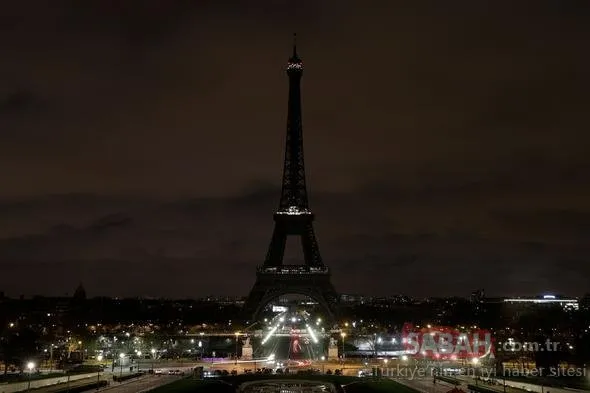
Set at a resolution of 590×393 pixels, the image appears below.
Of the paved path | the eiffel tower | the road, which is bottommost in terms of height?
the road

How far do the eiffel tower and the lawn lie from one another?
58.5 metres

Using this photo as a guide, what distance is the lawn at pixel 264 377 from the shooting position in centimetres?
4284

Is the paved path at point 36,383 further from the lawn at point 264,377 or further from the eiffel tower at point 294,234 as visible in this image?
the eiffel tower at point 294,234

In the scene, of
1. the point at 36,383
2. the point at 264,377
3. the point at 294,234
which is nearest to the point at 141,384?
the point at 36,383

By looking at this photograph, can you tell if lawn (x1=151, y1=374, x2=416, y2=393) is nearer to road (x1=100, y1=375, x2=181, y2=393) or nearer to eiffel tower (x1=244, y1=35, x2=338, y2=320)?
road (x1=100, y1=375, x2=181, y2=393)

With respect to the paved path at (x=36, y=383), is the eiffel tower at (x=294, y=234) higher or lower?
higher

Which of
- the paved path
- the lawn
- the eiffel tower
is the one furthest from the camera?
the eiffel tower

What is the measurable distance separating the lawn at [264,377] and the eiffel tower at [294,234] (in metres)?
58.5

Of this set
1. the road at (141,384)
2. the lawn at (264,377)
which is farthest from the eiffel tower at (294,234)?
the lawn at (264,377)

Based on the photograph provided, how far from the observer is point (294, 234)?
110 metres

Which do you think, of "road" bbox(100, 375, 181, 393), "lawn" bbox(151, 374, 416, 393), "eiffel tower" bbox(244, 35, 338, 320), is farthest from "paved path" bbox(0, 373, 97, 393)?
"eiffel tower" bbox(244, 35, 338, 320)

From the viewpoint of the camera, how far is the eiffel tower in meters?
107

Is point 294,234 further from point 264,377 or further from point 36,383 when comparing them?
point 36,383

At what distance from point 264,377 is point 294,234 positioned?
62509 mm
